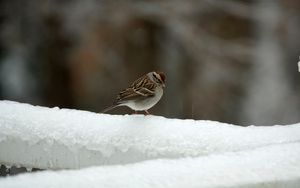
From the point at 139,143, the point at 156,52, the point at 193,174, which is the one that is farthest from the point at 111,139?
the point at 156,52

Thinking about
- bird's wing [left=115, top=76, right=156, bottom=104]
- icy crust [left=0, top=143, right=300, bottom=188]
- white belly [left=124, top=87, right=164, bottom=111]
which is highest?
icy crust [left=0, top=143, right=300, bottom=188]

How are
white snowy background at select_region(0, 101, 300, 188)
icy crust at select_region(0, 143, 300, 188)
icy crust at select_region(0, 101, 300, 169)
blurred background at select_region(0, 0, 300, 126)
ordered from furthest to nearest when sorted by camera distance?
blurred background at select_region(0, 0, 300, 126), icy crust at select_region(0, 101, 300, 169), white snowy background at select_region(0, 101, 300, 188), icy crust at select_region(0, 143, 300, 188)

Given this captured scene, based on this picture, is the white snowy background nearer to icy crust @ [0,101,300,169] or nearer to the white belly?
icy crust @ [0,101,300,169]

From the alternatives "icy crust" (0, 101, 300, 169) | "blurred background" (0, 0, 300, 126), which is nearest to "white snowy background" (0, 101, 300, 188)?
"icy crust" (0, 101, 300, 169)

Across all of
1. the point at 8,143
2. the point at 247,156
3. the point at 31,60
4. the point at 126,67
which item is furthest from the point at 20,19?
the point at 247,156

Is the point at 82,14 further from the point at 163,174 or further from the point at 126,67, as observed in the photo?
the point at 163,174

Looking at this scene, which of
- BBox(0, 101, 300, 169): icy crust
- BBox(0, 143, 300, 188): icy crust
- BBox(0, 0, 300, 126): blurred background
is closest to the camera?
BBox(0, 143, 300, 188): icy crust

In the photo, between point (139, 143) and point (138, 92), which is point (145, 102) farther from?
point (139, 143)

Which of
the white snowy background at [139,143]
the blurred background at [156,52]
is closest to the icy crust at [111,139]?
the white snowy background at [139,143]
